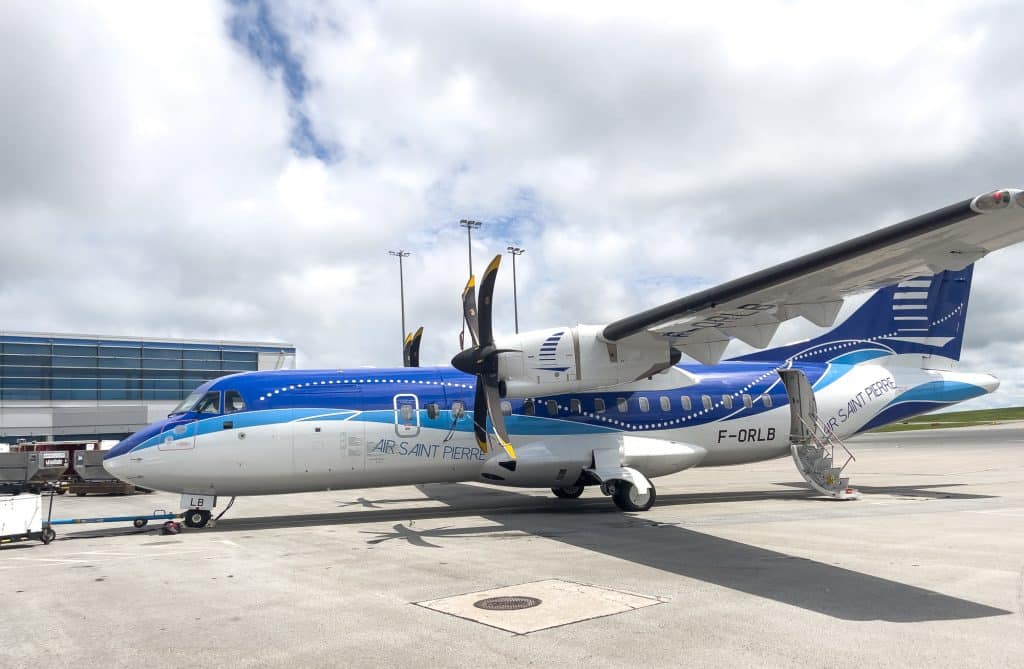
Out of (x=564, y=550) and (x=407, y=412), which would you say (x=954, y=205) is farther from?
(x=407, y=412)

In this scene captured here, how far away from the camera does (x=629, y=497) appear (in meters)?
16.1

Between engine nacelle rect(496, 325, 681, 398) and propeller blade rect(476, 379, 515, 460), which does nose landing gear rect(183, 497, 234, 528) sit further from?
engine nacelle rect(496, 325, 681, 398)

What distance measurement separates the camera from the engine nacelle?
14531mm

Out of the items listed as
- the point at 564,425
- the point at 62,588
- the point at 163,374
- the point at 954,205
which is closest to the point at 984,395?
the point at 564,425

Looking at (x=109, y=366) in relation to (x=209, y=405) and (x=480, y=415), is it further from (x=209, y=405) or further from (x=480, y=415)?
(x=480, y=415)

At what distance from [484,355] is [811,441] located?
890 centimetres

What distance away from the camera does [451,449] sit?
16047mm

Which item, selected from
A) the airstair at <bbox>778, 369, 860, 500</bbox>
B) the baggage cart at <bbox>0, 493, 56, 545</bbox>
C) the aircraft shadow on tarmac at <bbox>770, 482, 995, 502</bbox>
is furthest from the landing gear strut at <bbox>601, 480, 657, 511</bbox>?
the baggage cart at <bbox>0, 493, 56, 545</bbox>

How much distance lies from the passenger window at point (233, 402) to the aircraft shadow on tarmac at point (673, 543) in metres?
2.47

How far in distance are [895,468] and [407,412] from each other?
19351 millimetres

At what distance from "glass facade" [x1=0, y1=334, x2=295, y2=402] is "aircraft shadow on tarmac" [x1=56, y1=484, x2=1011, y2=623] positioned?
144 feet

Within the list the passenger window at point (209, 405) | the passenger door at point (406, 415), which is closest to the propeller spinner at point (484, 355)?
the passenger door at point (406, 415)

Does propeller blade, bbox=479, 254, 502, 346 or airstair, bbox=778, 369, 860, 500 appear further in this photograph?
airstair, bbox=778, 369, 860, 500

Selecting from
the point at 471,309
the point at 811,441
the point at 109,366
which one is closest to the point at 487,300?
the point at 471,309
